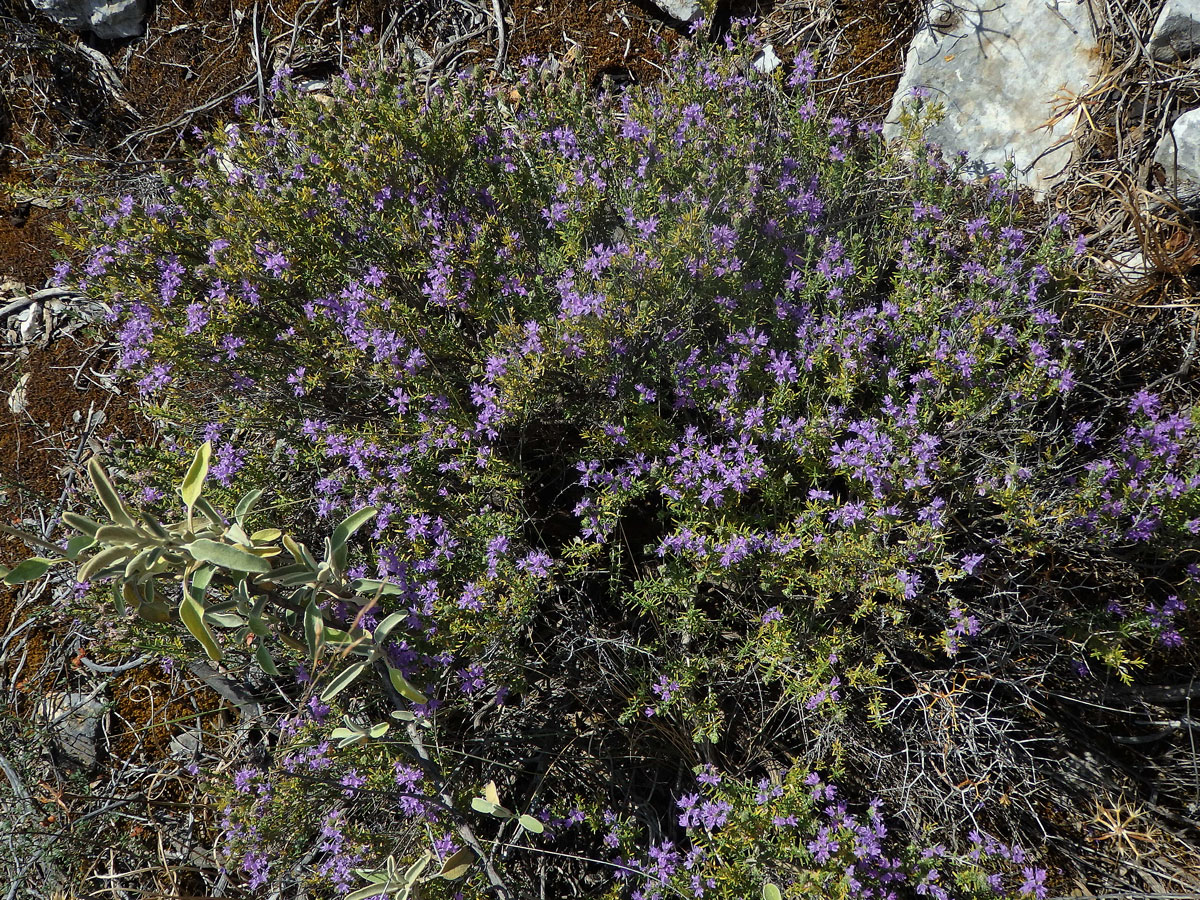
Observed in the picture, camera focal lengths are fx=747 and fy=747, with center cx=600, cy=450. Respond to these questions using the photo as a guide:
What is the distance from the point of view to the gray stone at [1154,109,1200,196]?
2979mm

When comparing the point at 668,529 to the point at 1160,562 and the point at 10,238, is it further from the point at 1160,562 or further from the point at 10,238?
the point at 10,238

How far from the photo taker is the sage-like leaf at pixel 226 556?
5.24ft

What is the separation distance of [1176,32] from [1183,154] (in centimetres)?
49

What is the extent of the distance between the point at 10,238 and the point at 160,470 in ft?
8.05

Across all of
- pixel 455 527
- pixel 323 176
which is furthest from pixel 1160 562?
pixel 323 176

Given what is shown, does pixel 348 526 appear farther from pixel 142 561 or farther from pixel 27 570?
pixel 27 570

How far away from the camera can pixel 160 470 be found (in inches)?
113

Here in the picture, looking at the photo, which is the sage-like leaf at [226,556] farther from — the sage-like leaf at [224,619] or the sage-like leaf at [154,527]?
the sage-like leaf at [224,619]

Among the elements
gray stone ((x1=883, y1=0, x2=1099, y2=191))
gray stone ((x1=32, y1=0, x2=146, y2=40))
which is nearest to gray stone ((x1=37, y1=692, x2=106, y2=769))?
gray stone ((x1=32, y1=0, x2=146, y2=40))

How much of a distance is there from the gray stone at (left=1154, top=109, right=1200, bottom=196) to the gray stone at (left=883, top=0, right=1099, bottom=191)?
356 mm

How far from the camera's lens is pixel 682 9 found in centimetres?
367

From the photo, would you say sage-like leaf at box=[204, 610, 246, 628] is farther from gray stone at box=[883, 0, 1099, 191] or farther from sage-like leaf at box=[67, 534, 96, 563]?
gray stone at box=[883, 0, 1099, 191]

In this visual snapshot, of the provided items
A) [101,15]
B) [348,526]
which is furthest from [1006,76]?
[101,15]

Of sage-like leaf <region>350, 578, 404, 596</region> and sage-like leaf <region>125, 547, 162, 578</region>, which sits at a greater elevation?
sage-like leaf <region>125, 547, 162, 578</region>
